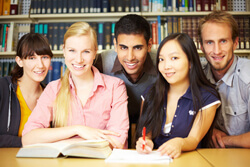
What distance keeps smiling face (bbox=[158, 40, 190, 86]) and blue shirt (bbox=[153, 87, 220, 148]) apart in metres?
0.11

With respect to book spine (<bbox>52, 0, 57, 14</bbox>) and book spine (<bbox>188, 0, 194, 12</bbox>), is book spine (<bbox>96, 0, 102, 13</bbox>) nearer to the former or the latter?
book spine (<bbox>52, 0, 57, 14</bbox>)

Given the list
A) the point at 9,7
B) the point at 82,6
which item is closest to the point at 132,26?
the point at 82,6

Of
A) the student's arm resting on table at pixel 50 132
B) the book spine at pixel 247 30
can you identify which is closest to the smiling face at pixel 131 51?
the student's arm resting on table at pixel 50 132

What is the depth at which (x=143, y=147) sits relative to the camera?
105 cm

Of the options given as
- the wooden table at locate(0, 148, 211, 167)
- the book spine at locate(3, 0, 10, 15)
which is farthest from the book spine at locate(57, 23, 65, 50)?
the wooden table at locate(0, 148, 211, 167)

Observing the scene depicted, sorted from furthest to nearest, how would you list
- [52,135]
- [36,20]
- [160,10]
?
[36,20] < [160,10] < [52,135]

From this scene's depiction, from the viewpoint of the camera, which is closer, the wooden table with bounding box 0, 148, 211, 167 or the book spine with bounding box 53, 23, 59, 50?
the wooden table with bounding box 0, 148, 211, 167

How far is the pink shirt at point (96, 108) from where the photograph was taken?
4.33 ft

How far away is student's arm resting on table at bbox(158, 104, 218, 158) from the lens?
41.0 inches

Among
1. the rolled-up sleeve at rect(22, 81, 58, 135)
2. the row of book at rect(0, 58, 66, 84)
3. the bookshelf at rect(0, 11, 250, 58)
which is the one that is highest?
the bookshelf at rect(0, 11, 250, 58)

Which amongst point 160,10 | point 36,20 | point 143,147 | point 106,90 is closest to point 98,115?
point 106,90

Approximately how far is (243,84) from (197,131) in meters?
0.57

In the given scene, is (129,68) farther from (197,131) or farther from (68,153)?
(68,153)

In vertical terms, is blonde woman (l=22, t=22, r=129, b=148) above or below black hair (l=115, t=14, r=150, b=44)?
below
